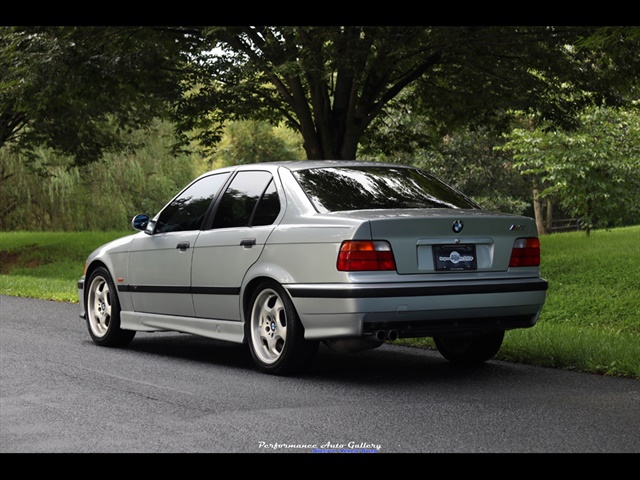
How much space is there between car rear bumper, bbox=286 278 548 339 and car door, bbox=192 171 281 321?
28.9 inches

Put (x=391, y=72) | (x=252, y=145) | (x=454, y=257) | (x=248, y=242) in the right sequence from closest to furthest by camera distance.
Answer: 1. (x=454, y=257)
2. (x=248, y=242)
3. (x=391, y=72)
4. (x=252, y=145)

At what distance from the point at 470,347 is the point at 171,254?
9.02 feet

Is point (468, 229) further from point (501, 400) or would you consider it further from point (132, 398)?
point (132, 398)

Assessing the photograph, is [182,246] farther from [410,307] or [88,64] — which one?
[88,64]

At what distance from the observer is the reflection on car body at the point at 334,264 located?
7.44m

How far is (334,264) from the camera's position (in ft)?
24.5

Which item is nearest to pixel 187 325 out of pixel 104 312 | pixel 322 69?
pixel 104 312

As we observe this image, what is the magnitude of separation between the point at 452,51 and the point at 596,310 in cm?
530

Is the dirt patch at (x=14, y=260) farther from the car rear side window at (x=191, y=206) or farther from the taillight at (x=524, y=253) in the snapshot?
the taillight at (x=524, y=253)

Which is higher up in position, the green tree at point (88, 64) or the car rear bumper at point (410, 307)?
the green tree at point (88, 64)

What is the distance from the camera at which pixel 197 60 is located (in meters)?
20.3

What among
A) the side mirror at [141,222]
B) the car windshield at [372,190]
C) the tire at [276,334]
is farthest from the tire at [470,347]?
the side mirror at [141,222]

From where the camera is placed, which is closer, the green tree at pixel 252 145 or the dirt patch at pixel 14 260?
the dirt patch at pixel 14 260

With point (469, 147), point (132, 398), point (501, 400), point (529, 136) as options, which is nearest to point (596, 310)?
point (501, 400)
